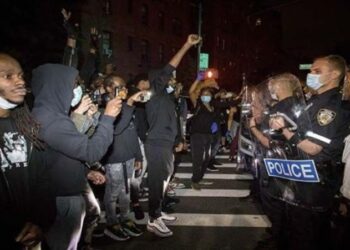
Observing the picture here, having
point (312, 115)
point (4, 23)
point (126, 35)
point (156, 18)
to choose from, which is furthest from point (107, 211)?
point (156, 18)

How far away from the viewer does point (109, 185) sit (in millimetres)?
5426

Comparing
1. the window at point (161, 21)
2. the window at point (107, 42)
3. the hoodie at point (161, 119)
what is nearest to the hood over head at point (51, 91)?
the hoodie at point (161, 119)

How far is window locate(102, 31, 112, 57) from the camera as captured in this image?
102ft

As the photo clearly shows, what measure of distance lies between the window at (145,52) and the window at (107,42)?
4.17 m

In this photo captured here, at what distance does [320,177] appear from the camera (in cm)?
378

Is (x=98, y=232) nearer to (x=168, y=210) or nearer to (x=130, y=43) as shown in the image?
(x=168, y=210)

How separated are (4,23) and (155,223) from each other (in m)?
14.1

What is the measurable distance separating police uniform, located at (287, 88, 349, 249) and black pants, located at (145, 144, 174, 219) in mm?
2258

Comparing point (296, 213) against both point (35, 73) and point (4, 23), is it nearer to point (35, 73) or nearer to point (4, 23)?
point (35, 73)

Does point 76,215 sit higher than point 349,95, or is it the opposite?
point 349,95

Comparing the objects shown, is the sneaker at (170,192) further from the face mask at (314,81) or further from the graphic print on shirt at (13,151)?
the graphic print on shirt at (13,151)

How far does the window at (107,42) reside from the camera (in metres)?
31.1

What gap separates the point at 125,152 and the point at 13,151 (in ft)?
9.15

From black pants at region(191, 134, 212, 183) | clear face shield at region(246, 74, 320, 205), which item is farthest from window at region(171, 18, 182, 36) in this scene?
clear face shield at region(246, 74, 320, 205)
